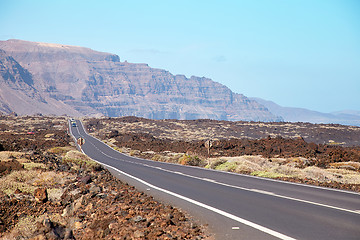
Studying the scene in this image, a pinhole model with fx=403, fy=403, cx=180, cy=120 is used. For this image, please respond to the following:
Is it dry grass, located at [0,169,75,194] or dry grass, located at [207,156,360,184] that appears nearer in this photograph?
dry grass, located at [0,169,75,194]

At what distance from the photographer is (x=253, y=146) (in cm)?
4400

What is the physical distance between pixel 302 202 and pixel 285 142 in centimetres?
3470

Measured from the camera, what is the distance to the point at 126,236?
8375 millimetres

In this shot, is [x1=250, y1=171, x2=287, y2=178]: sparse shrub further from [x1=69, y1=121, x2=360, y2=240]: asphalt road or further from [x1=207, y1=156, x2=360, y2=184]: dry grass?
[x1=69, y1=121, x2=360, y2=240]: asphalt road

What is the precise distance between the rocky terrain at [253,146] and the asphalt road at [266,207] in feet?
10.8

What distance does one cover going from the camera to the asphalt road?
26.7 ft

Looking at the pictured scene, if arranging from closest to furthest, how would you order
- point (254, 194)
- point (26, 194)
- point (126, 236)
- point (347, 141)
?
1. point (126, 236)
2. point (254, 194)
3. point (26, 194)
4. point (347, 141)

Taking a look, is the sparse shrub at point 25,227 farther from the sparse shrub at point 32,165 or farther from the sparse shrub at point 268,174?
the sparse shrub at point 268,174

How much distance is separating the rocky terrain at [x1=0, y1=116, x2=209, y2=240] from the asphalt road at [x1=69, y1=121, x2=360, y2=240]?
0.82 meters

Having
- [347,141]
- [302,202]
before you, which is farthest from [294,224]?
[347,141]

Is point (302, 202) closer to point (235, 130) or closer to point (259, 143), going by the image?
point (259, 143)

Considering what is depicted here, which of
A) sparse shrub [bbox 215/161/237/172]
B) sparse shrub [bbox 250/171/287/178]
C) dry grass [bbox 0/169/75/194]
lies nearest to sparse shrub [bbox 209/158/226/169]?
sparse shrub [bbox 215/161/237/172]

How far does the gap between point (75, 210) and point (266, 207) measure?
602cm

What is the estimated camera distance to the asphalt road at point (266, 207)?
26.7 feet
